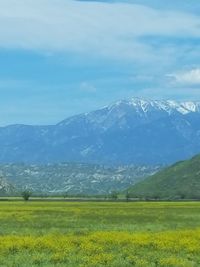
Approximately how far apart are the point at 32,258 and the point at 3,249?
15.8ft

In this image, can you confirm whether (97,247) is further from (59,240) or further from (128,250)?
(59,240)

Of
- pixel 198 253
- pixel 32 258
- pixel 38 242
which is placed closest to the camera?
pixel 32 258

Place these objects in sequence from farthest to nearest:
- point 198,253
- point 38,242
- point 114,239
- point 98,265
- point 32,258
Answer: point 114,239, point 38,242, point 198,253, point 32,258, point 98,265

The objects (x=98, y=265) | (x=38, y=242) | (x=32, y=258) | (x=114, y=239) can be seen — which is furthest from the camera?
(x=114, y=239)

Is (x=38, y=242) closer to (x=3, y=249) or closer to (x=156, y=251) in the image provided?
(x=3, y=249)

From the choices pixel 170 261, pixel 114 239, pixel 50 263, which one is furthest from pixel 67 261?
pixel 114 239

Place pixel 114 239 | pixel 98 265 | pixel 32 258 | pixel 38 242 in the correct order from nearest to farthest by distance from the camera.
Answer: pixel 98 265
pixel 32 258
pixel 38 242
pixel 114 239

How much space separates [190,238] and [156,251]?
8.37 m

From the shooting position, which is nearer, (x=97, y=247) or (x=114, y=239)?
(x=97, y=247)

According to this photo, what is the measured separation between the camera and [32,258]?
37531 mm

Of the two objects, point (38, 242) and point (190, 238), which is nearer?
point (38, 242)

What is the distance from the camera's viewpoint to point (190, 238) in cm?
4981

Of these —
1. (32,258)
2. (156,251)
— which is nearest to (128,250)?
(156,251)

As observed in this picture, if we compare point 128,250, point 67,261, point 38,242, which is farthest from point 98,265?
point 38,242
